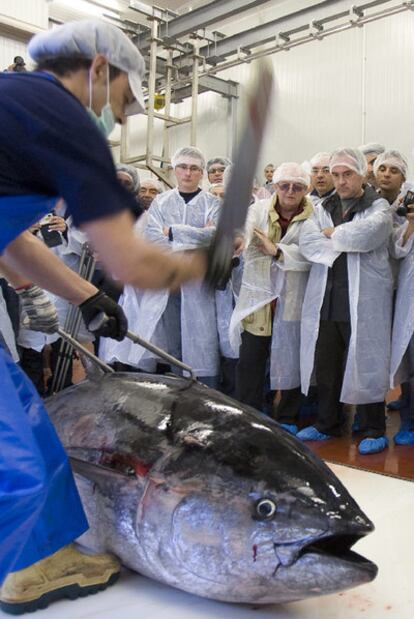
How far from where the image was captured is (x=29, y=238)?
1.68 m

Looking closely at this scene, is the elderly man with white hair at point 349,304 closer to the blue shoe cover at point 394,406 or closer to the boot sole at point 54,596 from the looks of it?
the blue shoe cover at point 394,406

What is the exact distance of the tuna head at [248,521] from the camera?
1392mm

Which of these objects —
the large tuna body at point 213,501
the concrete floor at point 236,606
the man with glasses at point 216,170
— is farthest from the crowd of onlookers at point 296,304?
the large tuna body at point 213,501

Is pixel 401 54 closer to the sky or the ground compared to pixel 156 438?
closer to the sky

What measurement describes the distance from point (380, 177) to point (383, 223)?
669 millimetres

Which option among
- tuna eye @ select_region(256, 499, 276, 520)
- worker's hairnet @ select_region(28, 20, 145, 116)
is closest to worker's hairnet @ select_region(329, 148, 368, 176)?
worker's hairnet @ select_region(28, 20, 145, 116)

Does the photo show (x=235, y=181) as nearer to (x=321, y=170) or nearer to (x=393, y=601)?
(x=393, y=601)

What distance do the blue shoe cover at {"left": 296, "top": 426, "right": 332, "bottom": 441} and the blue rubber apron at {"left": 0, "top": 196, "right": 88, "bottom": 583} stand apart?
2.45 metres

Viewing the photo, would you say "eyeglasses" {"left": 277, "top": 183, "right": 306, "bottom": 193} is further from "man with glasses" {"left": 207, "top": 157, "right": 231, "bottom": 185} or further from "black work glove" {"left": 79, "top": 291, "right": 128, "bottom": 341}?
"black work glove" {"left": 79, "top": 291, "right": 128, "bottom": 341}

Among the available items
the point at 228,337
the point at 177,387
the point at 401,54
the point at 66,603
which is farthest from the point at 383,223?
the point at 401,54

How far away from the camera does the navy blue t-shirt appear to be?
1.13 metres

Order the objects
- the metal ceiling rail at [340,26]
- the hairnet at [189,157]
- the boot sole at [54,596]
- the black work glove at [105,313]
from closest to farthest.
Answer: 1. the boot sole at [54,596]
2. the black work glove at [105,313]
3. the hairnet at [189,157]
4. the metal ceiling rail at [340,26]

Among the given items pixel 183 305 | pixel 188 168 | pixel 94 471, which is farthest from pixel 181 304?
pixel 94 471

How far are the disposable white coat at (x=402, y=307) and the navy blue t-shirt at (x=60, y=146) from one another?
9.09 ft
